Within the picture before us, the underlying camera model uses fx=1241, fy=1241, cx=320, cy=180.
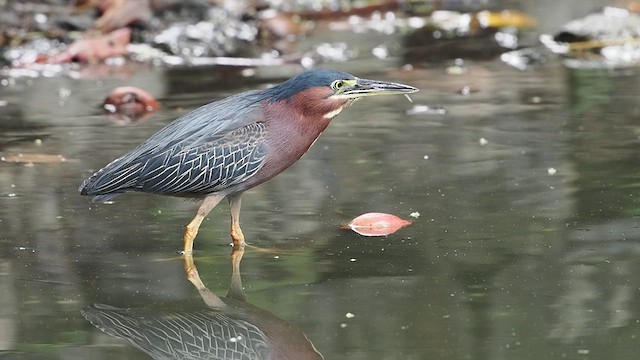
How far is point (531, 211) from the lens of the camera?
691 cm

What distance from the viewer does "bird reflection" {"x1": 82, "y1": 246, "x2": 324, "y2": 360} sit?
4.89 m

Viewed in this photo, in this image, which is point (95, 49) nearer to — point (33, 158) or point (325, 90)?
point (33, 158)

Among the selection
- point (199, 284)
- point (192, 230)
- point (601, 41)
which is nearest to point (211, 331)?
point (199, 284)

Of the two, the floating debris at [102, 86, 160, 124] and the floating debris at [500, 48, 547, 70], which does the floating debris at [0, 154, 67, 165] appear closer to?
the floating debris at [102, 86, 160, 124]

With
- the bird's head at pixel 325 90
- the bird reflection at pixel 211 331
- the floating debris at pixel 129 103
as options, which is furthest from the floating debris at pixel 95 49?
the bird reflection at pixel 211 331

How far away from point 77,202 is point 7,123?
299 cm

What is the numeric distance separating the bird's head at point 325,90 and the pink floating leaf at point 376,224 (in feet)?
2.18

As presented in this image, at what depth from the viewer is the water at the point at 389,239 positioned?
5.06 metres

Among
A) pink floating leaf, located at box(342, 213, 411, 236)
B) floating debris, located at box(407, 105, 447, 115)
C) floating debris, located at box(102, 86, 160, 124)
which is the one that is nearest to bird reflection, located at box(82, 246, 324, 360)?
pink floating leaf, located at box(342, 213, 411, 236)

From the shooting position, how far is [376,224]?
6.68 meters

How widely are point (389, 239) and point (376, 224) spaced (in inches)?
8.8

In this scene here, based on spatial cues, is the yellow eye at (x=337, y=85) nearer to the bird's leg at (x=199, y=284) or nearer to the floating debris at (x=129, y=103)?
the bird's leg at (x=199, y=284)

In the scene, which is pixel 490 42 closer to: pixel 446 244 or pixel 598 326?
pixel 446 244

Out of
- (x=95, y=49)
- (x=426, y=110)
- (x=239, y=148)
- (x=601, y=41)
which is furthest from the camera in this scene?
(x=95, y=49)
